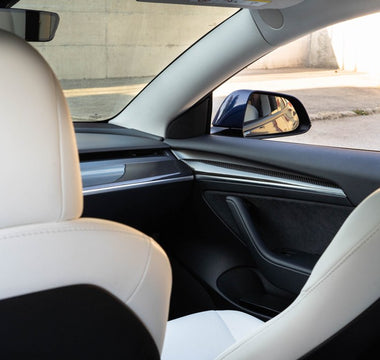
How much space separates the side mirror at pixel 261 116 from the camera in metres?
3.01

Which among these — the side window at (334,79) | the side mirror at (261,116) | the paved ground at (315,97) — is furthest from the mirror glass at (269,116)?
the side window at (334,79)

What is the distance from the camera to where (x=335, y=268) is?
125cm

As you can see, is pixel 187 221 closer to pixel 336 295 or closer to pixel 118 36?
pixel 118 36

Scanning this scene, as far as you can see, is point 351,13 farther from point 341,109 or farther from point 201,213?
point 341,109

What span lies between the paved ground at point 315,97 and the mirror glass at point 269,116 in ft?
0.56

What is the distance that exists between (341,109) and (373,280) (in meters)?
3.87

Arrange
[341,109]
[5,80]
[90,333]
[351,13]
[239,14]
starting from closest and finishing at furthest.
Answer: [5,80] < [90,333] < [351,13] < [239,14] < [341,109]

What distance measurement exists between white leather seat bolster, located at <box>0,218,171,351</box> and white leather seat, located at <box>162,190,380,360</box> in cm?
24

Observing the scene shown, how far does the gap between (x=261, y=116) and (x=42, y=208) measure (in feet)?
7.17

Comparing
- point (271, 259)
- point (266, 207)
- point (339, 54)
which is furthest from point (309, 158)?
point (339, 54)

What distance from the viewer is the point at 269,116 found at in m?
3.11

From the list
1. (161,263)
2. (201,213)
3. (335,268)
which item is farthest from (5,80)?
(201,213)

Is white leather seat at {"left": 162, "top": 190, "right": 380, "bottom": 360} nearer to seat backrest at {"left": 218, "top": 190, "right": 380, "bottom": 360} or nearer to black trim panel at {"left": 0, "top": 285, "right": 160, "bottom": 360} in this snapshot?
seat backrest at {"left": 218, "top": 190, "right": 380, "bottom": 360}

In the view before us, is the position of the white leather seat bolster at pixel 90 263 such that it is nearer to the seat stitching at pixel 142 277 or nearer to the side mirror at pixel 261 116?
the seat stitching at pixel 142 277
